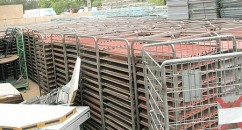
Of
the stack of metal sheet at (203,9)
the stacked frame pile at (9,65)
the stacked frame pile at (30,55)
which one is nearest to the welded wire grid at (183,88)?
the stack of metal sheet at (203,9)

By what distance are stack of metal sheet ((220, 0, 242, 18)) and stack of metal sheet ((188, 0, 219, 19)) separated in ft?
0.52

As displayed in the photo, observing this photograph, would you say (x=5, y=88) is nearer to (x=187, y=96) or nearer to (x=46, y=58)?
(x=46, y=58)

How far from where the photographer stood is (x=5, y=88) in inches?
262

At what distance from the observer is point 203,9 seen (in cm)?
832

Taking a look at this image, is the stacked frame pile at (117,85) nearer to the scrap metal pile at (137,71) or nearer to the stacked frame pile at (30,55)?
the scrap metal pile at (137,71)

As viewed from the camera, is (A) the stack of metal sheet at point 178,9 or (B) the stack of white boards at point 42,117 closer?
(B) the stack of white boards at point 42,117

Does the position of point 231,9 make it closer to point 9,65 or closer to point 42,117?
point 42,117

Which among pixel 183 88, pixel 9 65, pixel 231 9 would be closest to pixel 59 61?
pixel 231 9

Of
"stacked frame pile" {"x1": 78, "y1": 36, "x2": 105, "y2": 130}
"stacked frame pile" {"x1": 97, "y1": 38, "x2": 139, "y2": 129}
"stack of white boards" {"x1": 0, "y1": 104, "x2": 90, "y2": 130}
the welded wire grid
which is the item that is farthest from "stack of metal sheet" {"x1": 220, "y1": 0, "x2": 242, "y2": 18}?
"stack of white boards" {"x1": 0, "y1": 104, "x2": 90, "y2": 130}

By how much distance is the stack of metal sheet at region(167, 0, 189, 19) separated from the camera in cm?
881

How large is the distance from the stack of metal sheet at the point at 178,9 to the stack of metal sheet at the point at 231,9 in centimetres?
110

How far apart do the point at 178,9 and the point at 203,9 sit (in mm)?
966

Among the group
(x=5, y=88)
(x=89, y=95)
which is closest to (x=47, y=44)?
(x=5, y=88)

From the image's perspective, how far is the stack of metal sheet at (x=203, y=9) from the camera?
805cm
